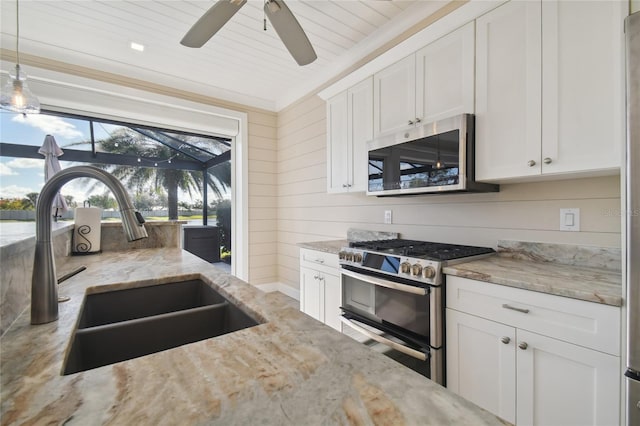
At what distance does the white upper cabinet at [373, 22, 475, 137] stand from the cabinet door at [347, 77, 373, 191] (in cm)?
7

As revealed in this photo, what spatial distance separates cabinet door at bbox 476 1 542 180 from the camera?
153 centimetres

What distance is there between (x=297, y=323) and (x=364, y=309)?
1.51m

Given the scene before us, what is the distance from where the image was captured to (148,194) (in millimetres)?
3617

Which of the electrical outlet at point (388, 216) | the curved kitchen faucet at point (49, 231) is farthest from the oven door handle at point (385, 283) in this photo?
the curved kitchen faucet at point (49, 231)

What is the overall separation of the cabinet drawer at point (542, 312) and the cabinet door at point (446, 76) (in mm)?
1097

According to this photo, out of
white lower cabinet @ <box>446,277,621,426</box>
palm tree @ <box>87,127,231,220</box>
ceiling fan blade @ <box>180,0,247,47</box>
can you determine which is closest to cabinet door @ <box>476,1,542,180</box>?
white lower cabinet @ <box>446,277,621,426</box>

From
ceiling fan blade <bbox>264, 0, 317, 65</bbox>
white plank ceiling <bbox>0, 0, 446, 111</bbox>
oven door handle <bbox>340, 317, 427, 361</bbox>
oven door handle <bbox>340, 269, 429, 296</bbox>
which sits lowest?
oven door handle <bbox>340, 317, 427, 361</bbox>

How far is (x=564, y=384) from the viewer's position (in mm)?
1225

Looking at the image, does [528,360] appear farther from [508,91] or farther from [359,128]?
[359,128]

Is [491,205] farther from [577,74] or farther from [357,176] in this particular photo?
[357,176]

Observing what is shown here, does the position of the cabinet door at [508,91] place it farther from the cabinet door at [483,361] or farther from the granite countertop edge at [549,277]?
the cabinet door at [483,361]

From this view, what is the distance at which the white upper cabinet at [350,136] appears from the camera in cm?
251

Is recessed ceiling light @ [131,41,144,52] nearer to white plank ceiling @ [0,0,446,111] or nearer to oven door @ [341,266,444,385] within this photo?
white plank ceiling @ [0,0,446,111]

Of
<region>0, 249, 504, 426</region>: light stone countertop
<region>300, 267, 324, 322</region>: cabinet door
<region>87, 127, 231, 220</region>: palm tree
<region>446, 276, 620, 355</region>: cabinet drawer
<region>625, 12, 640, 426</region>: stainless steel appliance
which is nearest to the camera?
<region>0, 249, 504, 426</region>: light stone countertop
